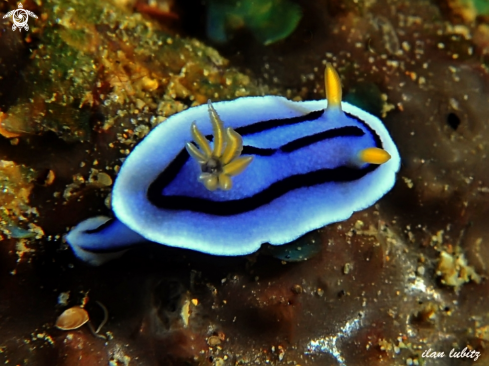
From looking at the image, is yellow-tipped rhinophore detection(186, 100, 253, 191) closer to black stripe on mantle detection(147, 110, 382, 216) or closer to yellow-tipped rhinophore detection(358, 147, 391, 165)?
black stripe on mantle detection(147, 110, 382, 216)

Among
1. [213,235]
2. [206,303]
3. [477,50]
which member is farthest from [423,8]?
[206,303]

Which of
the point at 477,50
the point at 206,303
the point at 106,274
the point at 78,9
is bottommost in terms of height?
the point at 206,303

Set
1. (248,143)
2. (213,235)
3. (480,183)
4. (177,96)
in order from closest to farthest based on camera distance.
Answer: (213,235), (248,143), (177,96), (480,183)

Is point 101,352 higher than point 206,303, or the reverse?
point 206,303

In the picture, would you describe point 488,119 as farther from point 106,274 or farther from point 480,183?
point 106,274

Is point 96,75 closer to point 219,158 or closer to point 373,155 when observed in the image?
point 219,158

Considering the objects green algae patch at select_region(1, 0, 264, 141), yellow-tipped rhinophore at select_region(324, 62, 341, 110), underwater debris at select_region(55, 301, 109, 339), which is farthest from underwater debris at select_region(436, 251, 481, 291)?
underwater debris at select_region(55, 301, 109, 339)
